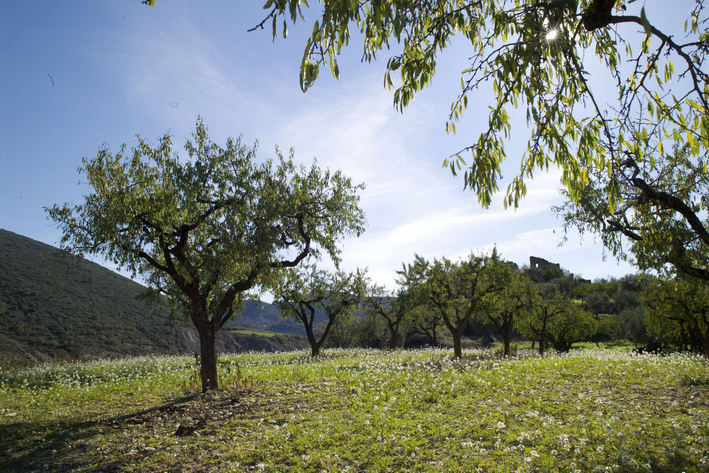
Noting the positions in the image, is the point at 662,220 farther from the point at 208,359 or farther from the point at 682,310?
the point at 682,310

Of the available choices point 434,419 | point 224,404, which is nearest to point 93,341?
point 224,404

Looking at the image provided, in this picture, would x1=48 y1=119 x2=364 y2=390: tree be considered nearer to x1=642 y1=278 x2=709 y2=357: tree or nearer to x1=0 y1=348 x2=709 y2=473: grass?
x1=0 y1=348 x2=709 y2=473: grass

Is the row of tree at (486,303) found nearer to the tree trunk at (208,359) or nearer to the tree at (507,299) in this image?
the tree at (507,299)

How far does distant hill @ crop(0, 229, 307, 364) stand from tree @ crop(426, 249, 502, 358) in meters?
17.1

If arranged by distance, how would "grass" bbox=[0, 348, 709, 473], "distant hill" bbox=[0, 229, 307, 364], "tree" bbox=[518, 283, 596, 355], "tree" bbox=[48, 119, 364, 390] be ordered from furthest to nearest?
"tree" bbox=[518, 283, 596, 355] < "distant hill" bbox=[0, 229, 307, 364] < "tree" bbox=[48, 119, 364, 390] < "grass" bbox=[0, 348, 709, 473]

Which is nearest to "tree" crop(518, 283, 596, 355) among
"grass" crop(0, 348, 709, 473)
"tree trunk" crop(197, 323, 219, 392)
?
"grass" crop(0, 348, 709, 473)

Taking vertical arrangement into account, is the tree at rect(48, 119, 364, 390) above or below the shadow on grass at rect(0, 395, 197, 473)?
above

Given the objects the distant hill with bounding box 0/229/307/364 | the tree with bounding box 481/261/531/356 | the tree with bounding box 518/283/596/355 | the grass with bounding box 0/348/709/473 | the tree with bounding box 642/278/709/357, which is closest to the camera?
the grass with bounding box 0/348/709/473

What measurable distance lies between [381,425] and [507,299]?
85.4 feet

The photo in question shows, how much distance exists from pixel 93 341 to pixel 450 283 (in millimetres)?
39976

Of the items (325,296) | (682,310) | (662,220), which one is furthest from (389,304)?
(662,220)

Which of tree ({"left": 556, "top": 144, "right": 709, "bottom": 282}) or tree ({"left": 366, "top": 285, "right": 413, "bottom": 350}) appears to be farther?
tree ({"left": 366, "top": 285, "right": 413, "bottom": 350})

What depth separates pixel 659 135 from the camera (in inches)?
213

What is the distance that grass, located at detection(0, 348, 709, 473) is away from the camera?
6504 millimetres
